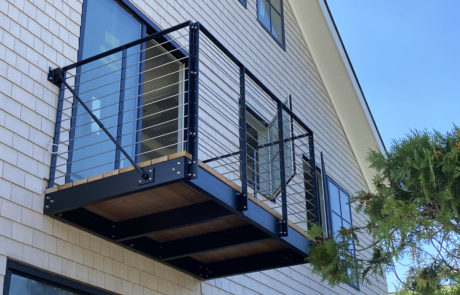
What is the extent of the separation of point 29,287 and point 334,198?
7.85 metres

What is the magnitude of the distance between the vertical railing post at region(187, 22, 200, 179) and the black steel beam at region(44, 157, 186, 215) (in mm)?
90

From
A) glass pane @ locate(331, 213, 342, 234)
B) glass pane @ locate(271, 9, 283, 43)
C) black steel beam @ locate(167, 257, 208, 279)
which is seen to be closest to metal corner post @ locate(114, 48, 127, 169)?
black steel beam @ locate(167, 257, 208, 279)

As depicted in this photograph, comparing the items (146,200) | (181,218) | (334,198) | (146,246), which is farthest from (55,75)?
(334,198)

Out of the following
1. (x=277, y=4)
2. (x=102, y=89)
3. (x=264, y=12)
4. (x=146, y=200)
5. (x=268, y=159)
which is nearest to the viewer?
(x=146, y=200)

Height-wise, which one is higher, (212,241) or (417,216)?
(212,241)

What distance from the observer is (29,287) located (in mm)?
5945

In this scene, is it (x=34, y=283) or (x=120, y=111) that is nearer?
(x=34, y=283)

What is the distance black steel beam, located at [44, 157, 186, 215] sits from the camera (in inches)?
226

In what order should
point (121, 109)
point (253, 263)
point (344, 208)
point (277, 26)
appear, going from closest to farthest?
point (121, 109), point (253, 263), point (277, 26), point (344, 208)

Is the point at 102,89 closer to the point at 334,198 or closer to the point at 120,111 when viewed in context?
the point at 120,111

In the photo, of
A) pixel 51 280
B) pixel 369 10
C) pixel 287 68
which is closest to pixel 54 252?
pixel 51 280

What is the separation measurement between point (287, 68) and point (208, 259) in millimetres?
5537

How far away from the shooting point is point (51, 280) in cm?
609

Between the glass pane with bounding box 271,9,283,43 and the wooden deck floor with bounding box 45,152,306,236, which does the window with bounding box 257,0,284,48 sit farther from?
the wooden deck floor with bounding box 45,152,306,236
